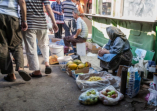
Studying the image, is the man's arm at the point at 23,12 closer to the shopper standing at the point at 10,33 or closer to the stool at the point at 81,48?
the shopper standing at the point at 10,33

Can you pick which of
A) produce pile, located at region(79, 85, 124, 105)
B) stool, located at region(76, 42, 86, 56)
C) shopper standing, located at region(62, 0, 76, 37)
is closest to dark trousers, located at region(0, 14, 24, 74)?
produce pile, located at region(79, 85, 124, 105)

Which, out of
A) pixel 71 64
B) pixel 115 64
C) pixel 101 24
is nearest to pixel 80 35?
pixel 101 24

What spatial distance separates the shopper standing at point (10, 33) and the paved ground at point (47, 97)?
316 millimetres

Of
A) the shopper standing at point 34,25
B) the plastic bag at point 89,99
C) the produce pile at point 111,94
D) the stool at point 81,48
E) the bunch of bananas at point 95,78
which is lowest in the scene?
the plastic bag at point 89,99

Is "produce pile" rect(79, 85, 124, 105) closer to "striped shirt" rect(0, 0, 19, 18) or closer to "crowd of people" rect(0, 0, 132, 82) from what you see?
"crowd of people" rect(0, 0, 132, 82)

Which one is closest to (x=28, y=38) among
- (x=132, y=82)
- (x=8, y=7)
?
(x=8, y=7)

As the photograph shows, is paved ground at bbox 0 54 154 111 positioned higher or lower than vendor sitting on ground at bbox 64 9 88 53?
lower

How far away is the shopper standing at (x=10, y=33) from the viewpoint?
11.5 feet

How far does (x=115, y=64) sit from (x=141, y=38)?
1097 mm

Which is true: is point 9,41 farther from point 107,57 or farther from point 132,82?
point 132,82

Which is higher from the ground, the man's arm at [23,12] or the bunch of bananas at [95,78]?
the man's arm at [23,12]

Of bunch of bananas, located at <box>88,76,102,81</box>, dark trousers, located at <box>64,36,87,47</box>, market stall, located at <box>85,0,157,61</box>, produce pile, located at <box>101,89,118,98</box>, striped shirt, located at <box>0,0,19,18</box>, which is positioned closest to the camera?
produce pile, located at <box>101,89,118,98</box>

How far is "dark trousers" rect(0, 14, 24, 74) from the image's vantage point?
3.53 m

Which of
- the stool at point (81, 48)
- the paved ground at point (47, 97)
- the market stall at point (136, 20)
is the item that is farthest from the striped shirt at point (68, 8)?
the paved ground at point (47, 97)
